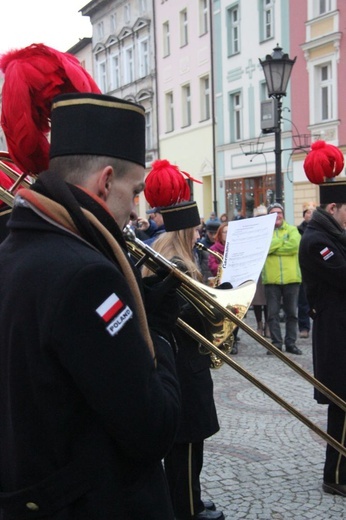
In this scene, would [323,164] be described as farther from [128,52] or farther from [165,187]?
[128,52]

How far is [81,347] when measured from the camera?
156cm

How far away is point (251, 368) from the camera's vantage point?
7812 millimetres

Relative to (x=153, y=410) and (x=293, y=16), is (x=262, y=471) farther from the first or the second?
(x=293, y=16)

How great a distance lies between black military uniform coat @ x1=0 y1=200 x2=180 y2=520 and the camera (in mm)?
1572

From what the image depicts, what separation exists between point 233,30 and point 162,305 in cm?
2417

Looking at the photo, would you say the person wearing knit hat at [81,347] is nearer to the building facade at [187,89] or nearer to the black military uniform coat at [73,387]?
the black military uniform coat at [73,387]

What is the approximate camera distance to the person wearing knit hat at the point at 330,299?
408 centimetres

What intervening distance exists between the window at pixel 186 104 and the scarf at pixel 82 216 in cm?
2748

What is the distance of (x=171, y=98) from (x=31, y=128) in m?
29.2

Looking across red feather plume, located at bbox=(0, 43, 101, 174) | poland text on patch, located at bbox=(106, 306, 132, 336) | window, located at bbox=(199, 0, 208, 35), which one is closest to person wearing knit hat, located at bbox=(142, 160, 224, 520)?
red feather plume, located at bbox=(0, 43, 101, 174)

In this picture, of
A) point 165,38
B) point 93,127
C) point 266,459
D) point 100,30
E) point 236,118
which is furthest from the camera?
point 100,30

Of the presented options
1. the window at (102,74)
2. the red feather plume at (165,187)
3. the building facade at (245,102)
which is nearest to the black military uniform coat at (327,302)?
the red feather plume at (165,187)

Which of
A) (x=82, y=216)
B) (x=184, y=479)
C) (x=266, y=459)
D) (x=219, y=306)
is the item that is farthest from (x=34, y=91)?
(x=266, y=459)

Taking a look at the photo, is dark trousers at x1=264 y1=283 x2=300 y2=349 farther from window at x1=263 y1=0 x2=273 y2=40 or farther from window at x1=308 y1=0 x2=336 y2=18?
window at x1=263 y1=0 x2=273 y2=40
